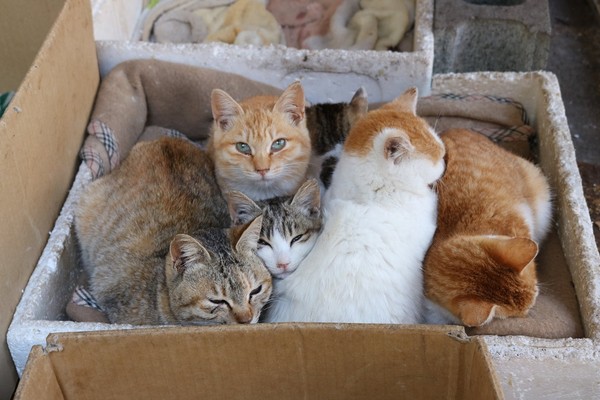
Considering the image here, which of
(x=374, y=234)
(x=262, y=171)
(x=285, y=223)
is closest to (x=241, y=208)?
(x=285, y=223)

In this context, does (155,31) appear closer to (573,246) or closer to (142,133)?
(142,133)

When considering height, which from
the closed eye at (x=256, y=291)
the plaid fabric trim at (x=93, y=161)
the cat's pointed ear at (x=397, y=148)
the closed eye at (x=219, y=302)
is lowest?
the closed eye at (x=256, y=291)

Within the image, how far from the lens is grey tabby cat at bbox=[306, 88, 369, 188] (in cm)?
234

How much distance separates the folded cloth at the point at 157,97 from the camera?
243cm

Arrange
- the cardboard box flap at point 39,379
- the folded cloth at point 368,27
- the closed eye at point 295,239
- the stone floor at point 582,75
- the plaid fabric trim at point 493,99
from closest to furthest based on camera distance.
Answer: the cardboard box flap at point 39,379 → the closed eye at point 295,239 → the plaid fabric trim at point 493,99 → the stone floor at point 582,75 → the folded cloth at point 368,27

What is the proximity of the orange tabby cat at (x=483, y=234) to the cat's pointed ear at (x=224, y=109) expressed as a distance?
0.67 m

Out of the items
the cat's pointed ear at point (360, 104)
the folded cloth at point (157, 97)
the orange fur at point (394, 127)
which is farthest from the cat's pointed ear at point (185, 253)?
the cat's pointed ear at point (360, 104)

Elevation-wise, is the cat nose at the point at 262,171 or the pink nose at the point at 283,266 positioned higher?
the cat nose at the point at 262,171

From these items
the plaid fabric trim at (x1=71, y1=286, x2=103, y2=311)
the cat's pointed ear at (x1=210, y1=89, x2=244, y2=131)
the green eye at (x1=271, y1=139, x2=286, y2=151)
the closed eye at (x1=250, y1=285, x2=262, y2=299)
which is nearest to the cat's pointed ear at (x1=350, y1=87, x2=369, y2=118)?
the green eye at (x1=271, y1=139, x2=286, y2=151)

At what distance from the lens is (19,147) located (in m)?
1.85

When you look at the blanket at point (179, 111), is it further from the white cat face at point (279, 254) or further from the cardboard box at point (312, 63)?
the white cat face at point (279, 254)

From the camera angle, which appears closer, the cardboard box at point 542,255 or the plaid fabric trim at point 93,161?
the cardboard box at point 542,255

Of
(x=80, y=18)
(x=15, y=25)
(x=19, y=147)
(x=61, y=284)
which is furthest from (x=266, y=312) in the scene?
(x=15, y=25)

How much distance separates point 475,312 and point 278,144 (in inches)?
34.7
